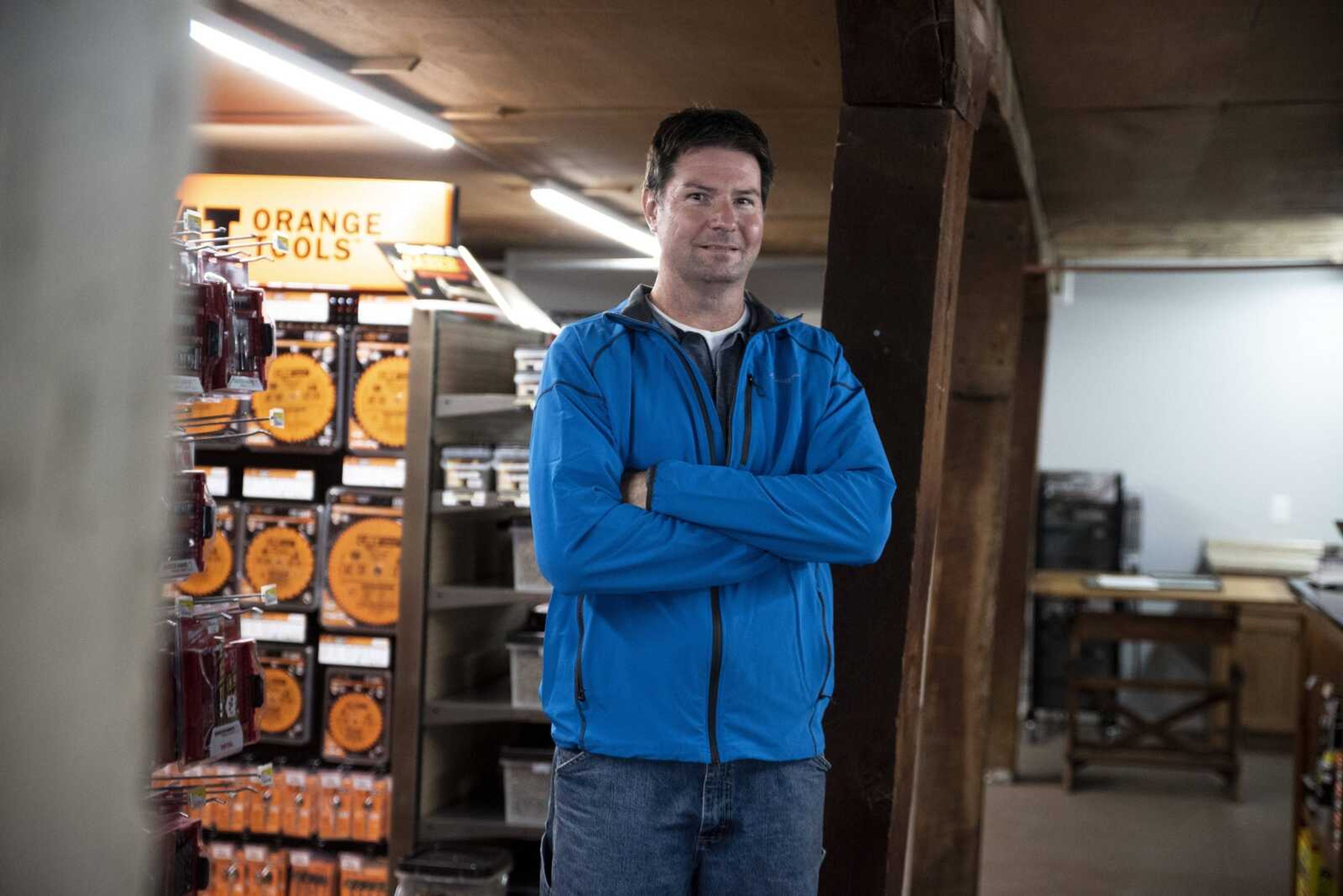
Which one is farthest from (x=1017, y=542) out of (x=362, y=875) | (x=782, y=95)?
(x=362, y=875)

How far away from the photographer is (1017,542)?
8.32 meters

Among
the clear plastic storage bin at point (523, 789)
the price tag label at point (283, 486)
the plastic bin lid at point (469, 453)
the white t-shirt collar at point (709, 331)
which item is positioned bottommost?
Result: the clear plastic storage bin at point (523, 789)

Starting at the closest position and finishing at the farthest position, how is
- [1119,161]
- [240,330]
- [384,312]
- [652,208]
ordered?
[652,208]
[240,330]
[384,312]
[1119,161]

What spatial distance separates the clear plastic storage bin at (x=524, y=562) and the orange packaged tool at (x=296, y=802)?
1171mm

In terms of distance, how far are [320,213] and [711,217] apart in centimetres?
372

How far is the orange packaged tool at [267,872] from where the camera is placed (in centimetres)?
509

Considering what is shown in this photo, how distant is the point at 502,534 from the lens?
5.23 metres

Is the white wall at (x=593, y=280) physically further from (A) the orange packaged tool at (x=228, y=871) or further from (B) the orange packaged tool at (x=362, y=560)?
(A) the orange packaged tool at (x=228, y=871)

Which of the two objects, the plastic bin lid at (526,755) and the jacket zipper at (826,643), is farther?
the plastic bin lid at (526,755)

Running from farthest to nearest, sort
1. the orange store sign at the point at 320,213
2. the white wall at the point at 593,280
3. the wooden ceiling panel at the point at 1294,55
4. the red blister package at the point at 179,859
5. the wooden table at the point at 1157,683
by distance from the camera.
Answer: the white wall at the point at 593,280, the wooden table at the point at 1157,683, the orange store sign at the point at 320,213, the wooden ceiling panel at the point at 1294,55, the red blister package at the point at 179,859

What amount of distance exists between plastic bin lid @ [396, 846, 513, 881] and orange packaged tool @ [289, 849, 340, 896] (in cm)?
59

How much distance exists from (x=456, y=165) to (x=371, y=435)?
8.92 feet

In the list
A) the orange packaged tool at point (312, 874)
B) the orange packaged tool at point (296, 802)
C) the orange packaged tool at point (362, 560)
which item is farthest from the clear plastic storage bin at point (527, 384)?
the orange packaged tool at point (312, 874)

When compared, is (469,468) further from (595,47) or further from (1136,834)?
(1136,834)
